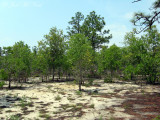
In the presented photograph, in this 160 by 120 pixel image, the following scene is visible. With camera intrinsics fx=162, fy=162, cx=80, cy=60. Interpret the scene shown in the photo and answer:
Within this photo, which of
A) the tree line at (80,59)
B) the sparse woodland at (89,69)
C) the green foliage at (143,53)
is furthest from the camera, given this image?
the green foliage at (143,53)

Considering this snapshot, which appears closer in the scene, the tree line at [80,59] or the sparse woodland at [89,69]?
the sparse woodland at [89,69]

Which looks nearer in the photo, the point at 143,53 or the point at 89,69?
the point at 89,69

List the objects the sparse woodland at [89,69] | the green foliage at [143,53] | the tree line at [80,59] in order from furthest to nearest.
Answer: the green foliage at [143,53] → the tree line at [80,59] → the sparse woodland at [89,69]

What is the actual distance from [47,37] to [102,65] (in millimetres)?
12760

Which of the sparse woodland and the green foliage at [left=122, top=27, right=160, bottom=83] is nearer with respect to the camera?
the sparse woodland

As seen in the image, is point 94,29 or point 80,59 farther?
point 94,29

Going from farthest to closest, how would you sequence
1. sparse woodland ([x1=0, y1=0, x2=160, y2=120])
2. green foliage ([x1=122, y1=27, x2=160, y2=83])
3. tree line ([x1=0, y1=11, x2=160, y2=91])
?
green foliage ([x1=122, y1=27, x2=160, y2=83])
tree line ([x1=0, y1=11, x2=160, y2=91])
sparse woodland ([x1=0, y1=0, x2=160, y2=120])

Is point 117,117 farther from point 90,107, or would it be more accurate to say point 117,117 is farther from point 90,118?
point 90,107

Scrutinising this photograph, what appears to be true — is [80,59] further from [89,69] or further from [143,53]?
[143,53]

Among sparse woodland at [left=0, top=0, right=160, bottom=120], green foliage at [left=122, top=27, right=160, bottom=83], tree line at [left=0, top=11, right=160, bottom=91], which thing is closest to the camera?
sparse woodland at [left=0, top=0, right=160, bottom=120]

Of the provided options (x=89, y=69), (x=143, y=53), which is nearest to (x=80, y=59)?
(x=89, y=69)

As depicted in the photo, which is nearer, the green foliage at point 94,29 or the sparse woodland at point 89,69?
the sparse woodland at point 89,69

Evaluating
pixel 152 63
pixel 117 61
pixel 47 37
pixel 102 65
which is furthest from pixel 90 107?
pixel 47 37

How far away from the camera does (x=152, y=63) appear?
2450 centimetres
